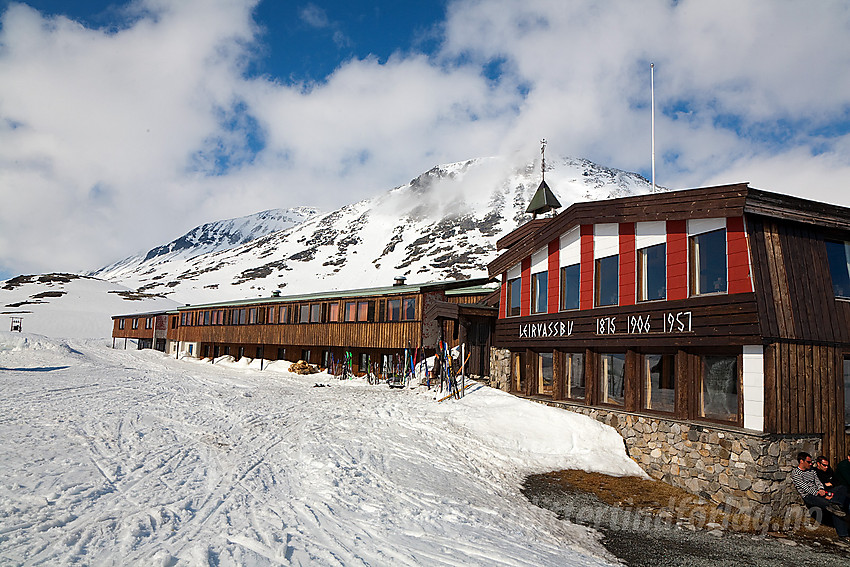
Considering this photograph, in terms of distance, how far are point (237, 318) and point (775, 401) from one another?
122 feet

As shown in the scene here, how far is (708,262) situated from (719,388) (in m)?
3.06

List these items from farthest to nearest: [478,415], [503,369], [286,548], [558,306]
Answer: [503,369], [558,306], [478,415], [286,548]

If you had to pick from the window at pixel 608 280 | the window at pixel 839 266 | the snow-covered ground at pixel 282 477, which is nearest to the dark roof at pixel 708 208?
the window at pixel 839 266

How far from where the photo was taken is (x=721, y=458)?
11664mm

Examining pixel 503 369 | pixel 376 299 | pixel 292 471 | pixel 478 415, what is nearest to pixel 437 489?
pixel 292 471

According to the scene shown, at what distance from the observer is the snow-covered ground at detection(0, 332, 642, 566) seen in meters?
6.95

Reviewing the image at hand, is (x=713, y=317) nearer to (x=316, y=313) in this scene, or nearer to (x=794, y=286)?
(x=794, y=286)

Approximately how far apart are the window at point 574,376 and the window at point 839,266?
6.93m

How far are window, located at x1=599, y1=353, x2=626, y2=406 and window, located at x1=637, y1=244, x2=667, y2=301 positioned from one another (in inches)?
81.3

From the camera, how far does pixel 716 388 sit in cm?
1245

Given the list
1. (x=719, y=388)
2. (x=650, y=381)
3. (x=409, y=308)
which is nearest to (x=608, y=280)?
(x=650, y=381)

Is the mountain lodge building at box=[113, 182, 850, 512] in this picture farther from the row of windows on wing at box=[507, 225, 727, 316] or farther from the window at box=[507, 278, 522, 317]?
the window at box=[507, 278, 522, 317]

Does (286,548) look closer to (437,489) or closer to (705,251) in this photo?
(437,489)

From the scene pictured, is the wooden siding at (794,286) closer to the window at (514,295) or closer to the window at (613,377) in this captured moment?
the window at (613,377)
